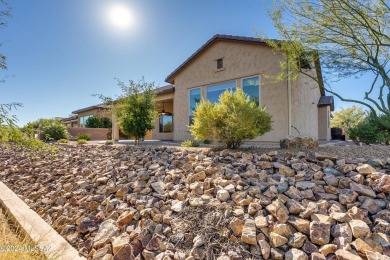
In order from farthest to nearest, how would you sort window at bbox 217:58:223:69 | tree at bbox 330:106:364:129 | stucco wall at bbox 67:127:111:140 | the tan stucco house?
tree at bbox 330:106:364:129 < stucco wall at bbox 67:127:111:140 < window at bbox 217:58:223:69 < the tan stucco house

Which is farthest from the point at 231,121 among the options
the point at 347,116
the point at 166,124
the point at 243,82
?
the point at 347,116

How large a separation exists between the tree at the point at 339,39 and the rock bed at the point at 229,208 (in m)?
4.62

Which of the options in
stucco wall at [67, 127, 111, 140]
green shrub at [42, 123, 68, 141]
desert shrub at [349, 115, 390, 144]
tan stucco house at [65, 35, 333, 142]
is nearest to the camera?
tan stucco house at [65, 35, 333, 142]

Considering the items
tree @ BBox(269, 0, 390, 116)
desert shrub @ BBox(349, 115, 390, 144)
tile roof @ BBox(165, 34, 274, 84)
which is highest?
tile roof @ BBox(165, 34, 274, 84)

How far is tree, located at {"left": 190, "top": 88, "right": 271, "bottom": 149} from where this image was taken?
5590 mm

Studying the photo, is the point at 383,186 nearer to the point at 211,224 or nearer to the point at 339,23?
the point at 211,224

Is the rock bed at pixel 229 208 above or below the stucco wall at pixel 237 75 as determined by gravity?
below

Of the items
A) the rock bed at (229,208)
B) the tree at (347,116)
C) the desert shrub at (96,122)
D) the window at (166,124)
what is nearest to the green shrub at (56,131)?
the window at (166,124)

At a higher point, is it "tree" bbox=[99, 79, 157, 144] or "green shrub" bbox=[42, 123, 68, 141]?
"tree" bbox=[99, 79, 157, 144]

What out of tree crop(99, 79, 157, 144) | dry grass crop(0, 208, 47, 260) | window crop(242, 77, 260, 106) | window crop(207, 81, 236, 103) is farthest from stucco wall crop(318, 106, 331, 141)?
dry grass crop(0, 208, 47, 260)

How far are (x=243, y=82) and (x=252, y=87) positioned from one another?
550mm

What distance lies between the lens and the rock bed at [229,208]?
2662 mm

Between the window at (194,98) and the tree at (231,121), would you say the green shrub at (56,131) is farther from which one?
the tree at (231,121)

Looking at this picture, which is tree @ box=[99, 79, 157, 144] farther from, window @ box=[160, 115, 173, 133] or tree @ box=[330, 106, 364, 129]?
tree @ box=[330, 106, 364, 129]
